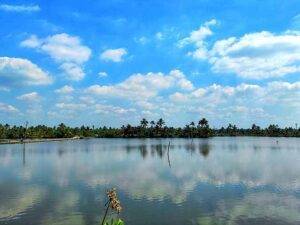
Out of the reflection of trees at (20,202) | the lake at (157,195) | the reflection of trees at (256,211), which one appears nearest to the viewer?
the reflection of trees at (256,211)

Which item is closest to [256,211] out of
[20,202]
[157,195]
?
[157,195]

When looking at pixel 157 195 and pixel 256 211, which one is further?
pixel 157 195

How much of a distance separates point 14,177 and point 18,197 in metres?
19.1

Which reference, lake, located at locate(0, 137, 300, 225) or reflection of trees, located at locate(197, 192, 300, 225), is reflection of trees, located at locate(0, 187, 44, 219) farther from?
reflection of trees, located at locate(197, 192, 300, 225)

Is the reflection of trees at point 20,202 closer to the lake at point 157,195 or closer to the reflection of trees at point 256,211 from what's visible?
the lake at point 157,195

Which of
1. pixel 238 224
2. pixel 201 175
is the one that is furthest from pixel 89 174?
pixel 238 224

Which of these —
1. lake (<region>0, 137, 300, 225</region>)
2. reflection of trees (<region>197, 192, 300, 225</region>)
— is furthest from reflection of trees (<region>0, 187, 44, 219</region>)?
reflection of trees (<region>197, 192, 300, 225</region>)

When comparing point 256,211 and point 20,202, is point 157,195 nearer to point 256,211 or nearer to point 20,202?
point 256,211

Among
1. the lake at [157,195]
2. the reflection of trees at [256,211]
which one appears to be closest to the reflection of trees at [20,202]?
the lake at [157,195]

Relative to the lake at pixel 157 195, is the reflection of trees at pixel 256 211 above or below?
below

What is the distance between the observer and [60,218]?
1199 inches

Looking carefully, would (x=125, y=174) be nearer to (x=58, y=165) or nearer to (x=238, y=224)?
(x=58, y=165)

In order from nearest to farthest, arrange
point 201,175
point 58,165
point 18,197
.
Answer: point 18,197 < point 201,175 < point 58,165

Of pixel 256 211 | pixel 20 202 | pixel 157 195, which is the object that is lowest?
pixel 256 211
